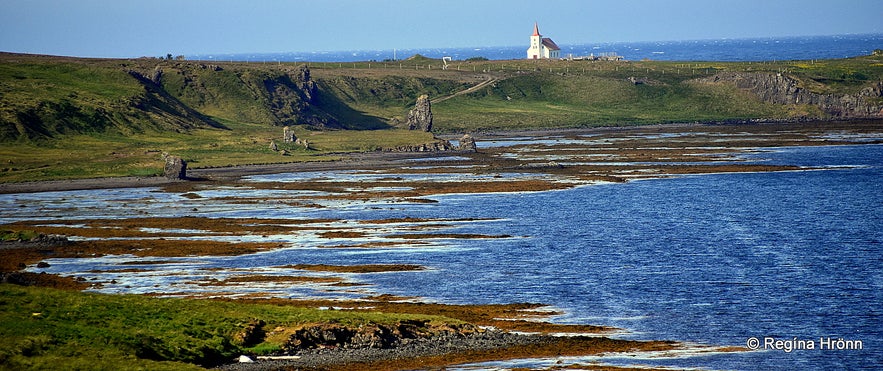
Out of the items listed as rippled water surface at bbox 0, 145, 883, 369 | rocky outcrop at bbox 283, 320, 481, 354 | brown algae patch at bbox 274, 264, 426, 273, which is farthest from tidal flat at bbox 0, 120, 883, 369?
rocky outcrop at bbox 283, 320, 481, 354

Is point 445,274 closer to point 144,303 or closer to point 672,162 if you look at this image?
point 144,303

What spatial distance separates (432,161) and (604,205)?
2174 inches

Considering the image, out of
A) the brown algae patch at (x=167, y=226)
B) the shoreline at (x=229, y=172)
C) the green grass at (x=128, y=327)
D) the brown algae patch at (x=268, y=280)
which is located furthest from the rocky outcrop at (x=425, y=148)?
the green grass at (x=128, y=327)

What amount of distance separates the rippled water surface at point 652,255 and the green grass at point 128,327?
33.3 feet

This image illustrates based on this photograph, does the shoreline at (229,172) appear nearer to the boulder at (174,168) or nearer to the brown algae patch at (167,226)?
the boulder at (174,168)

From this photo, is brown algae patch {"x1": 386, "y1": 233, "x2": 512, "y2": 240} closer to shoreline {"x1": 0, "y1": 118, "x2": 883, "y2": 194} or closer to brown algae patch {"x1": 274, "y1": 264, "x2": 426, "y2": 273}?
brown algae patch {"x1": 274, "y1": 264, "x2": 426, "y2": 273}

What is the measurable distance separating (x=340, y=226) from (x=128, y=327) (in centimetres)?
4613

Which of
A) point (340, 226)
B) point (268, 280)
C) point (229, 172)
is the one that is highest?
point (268, 280)

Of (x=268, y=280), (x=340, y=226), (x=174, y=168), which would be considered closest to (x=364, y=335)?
(x=268, y=280)

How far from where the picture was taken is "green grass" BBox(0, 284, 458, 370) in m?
42.6

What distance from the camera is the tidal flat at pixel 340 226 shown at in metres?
63.4

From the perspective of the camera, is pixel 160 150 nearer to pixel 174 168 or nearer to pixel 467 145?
pixel 174 168

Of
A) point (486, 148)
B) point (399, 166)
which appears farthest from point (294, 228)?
point (486, 148)

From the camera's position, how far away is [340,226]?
313ft
